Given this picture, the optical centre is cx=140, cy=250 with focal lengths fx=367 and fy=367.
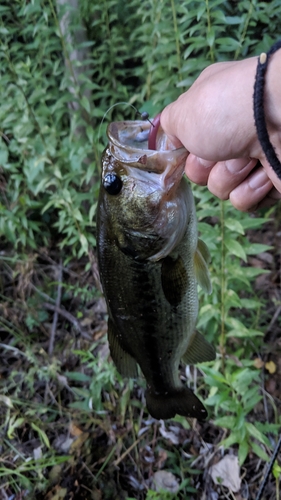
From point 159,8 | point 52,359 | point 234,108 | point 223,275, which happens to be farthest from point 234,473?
point 159,8

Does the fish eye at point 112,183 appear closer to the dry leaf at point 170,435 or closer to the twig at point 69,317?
the dry leaf at point 170,435

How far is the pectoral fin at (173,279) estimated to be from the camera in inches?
51.3

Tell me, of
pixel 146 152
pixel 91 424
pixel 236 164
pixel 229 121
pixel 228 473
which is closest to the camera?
pixel 229 121

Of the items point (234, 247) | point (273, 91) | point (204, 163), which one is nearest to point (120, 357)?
point (234, 247)

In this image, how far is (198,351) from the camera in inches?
62.0

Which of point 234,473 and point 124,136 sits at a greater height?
point 124,136

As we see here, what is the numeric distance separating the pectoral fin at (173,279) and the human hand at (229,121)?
33 cm

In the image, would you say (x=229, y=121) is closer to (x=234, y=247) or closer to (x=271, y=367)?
(x=234, y=247)

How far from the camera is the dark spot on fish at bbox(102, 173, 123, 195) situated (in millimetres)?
1154

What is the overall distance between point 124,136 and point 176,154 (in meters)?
0.18

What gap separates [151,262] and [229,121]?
519 mm

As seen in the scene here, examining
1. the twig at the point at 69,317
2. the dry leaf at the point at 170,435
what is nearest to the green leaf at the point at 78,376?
the twig at the point at 69,317

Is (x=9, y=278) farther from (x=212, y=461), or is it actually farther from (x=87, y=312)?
(x=212, y=461)

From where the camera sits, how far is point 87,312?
301 centimetres
